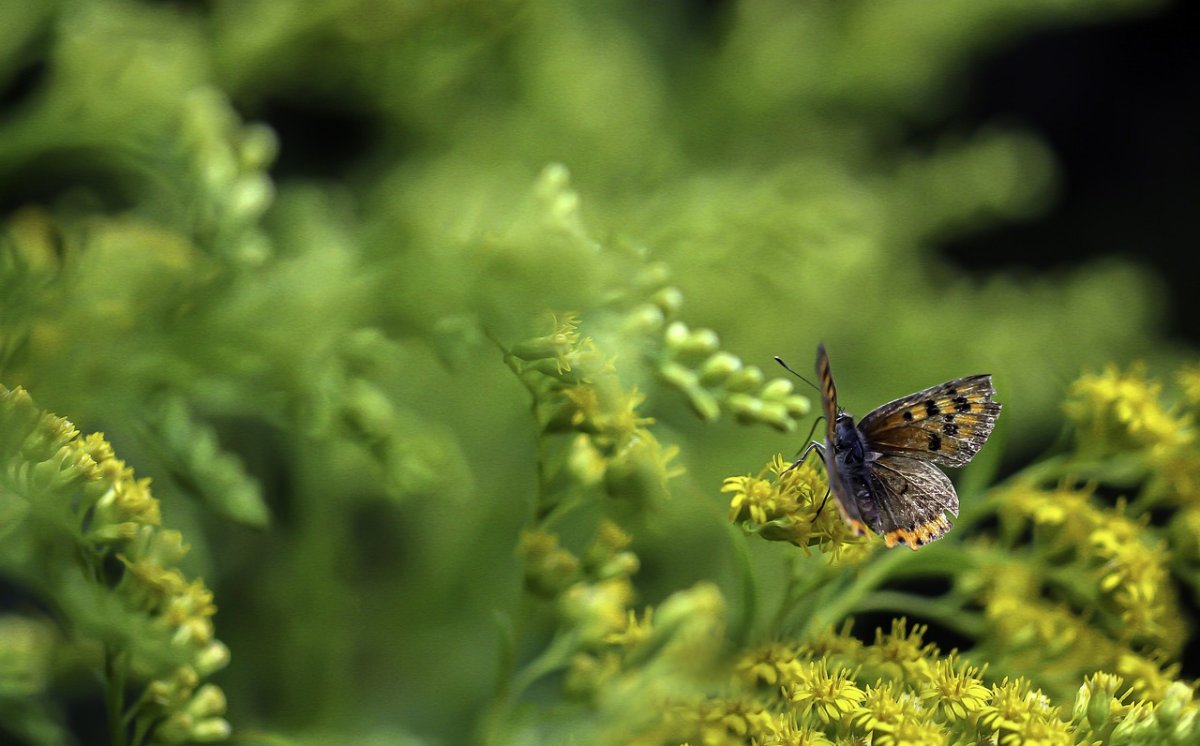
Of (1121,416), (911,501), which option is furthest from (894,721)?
(1121,416)

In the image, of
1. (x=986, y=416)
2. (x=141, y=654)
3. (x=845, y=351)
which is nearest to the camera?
(x=141, y=654)

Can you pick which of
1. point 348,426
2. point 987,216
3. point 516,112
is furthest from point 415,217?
point 987,216

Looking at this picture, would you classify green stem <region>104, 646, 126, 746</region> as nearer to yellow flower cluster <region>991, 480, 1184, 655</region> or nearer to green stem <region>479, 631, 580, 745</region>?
green stem <region>479, 631, 580, 745</region>

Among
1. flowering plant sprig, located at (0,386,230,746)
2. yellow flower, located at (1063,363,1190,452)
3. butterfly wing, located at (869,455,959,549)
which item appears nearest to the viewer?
flowering plant sprig, located at (0,386,230,746)

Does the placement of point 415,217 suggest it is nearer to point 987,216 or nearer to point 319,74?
point 319,74

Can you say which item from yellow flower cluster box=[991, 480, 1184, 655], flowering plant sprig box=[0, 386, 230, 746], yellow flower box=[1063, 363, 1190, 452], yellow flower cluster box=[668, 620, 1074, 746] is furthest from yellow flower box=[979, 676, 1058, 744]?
flowering plant sprig box=[0, 386, 230, 746]
